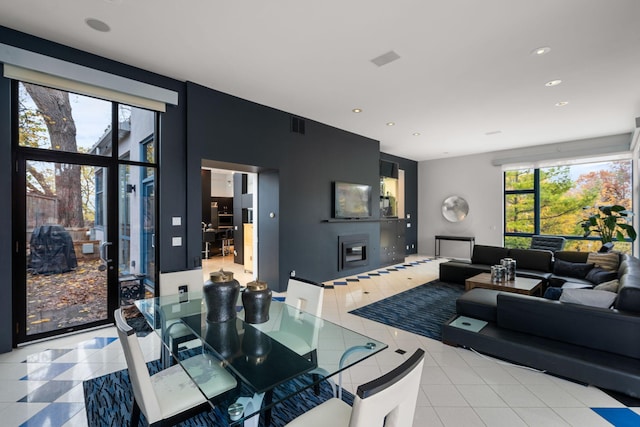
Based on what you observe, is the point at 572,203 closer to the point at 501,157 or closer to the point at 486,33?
the point at 501,157

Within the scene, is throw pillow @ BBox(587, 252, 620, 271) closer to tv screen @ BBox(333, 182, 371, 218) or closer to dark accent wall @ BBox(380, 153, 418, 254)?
Answer: tv screen @ BBox(333, 182, 371, 218)

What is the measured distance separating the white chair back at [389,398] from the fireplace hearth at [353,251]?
4.91 m

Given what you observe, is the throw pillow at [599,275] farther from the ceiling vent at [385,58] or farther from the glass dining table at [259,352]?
the glass dining table at [259,352]

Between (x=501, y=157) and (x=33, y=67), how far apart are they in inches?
358

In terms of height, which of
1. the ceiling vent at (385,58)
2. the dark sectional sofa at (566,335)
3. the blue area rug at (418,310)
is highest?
the ceiling vent at (385,58)

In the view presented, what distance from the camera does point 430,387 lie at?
2.30m

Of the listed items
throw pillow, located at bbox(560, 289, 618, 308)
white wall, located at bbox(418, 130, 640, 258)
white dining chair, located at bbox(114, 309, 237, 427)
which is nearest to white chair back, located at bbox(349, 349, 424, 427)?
white dining chair, located at bbox(114, 309, 237, 427)

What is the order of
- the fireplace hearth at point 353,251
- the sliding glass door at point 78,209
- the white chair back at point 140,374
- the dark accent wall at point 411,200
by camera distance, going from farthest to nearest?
the dark accent wall at point 411,200, the fireplace hearth at point 353,251, the sliding glass door at point 78,209, the white chair back at point 140,374

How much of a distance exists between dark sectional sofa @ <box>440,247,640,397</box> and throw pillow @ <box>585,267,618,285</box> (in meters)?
1.05

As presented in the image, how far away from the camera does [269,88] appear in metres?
4.03

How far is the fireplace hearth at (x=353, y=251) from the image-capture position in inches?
236

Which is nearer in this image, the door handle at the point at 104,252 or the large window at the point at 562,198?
the door handle at the point at 104,252

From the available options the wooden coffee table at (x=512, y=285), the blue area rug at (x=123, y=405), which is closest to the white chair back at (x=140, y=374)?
the blue area rug at (x=123, y=405)

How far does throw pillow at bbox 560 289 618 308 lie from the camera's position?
7.71ft
